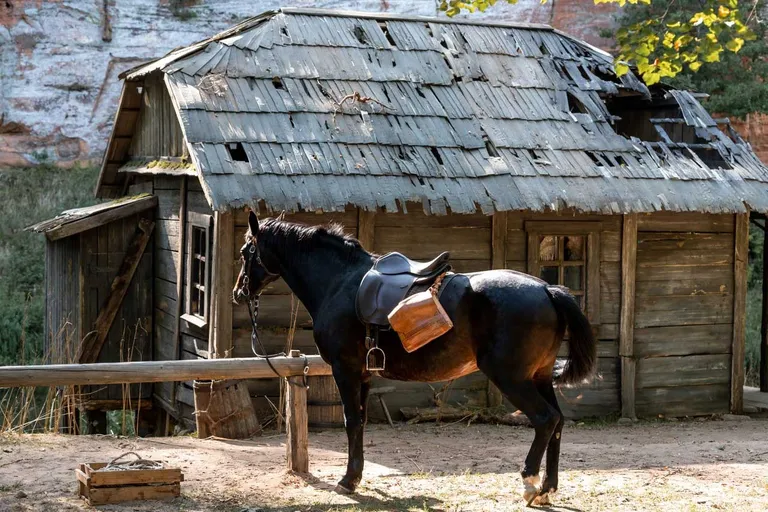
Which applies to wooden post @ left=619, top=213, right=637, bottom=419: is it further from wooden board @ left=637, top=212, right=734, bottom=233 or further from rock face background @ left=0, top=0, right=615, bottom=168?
rock face background @ left=0, top=0, right=615, bottom=168

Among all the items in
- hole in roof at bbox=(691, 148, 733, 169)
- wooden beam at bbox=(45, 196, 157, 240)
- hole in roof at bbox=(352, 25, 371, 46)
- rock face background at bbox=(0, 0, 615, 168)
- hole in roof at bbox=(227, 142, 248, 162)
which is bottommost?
wooden beam at bbox=(45, 196, 157, 240)

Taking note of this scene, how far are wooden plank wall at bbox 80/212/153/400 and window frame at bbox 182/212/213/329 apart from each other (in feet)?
3.31

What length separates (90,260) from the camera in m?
12.1

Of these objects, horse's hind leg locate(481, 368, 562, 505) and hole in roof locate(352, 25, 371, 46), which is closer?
horse's hind leg locate(481, 368, 562, 505)

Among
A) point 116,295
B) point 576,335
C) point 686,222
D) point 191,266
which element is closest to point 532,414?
point 576,335

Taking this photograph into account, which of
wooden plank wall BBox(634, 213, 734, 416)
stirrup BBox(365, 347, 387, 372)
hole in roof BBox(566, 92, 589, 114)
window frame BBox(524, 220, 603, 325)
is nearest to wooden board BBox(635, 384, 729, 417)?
wooden plank wall BBox(634, 213, 734, 416)

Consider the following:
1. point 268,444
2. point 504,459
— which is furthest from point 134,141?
point 504,459

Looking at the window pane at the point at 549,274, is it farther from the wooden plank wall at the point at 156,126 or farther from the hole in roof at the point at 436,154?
the wooden plank wall at the point at 156,126

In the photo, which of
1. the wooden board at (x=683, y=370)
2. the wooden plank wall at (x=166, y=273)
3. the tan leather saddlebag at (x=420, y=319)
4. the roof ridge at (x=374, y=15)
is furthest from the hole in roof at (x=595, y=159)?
the tan leather saddlebag at (x=420, y=319)

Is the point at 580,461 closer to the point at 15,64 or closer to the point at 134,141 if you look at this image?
the point at 134,141

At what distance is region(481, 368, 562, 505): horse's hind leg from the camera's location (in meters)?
6.37

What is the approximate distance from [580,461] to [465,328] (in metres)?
2.56

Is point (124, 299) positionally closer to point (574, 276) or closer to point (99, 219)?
point (99, 219)

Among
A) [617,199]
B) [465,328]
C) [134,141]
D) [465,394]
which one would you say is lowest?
[465,394]
